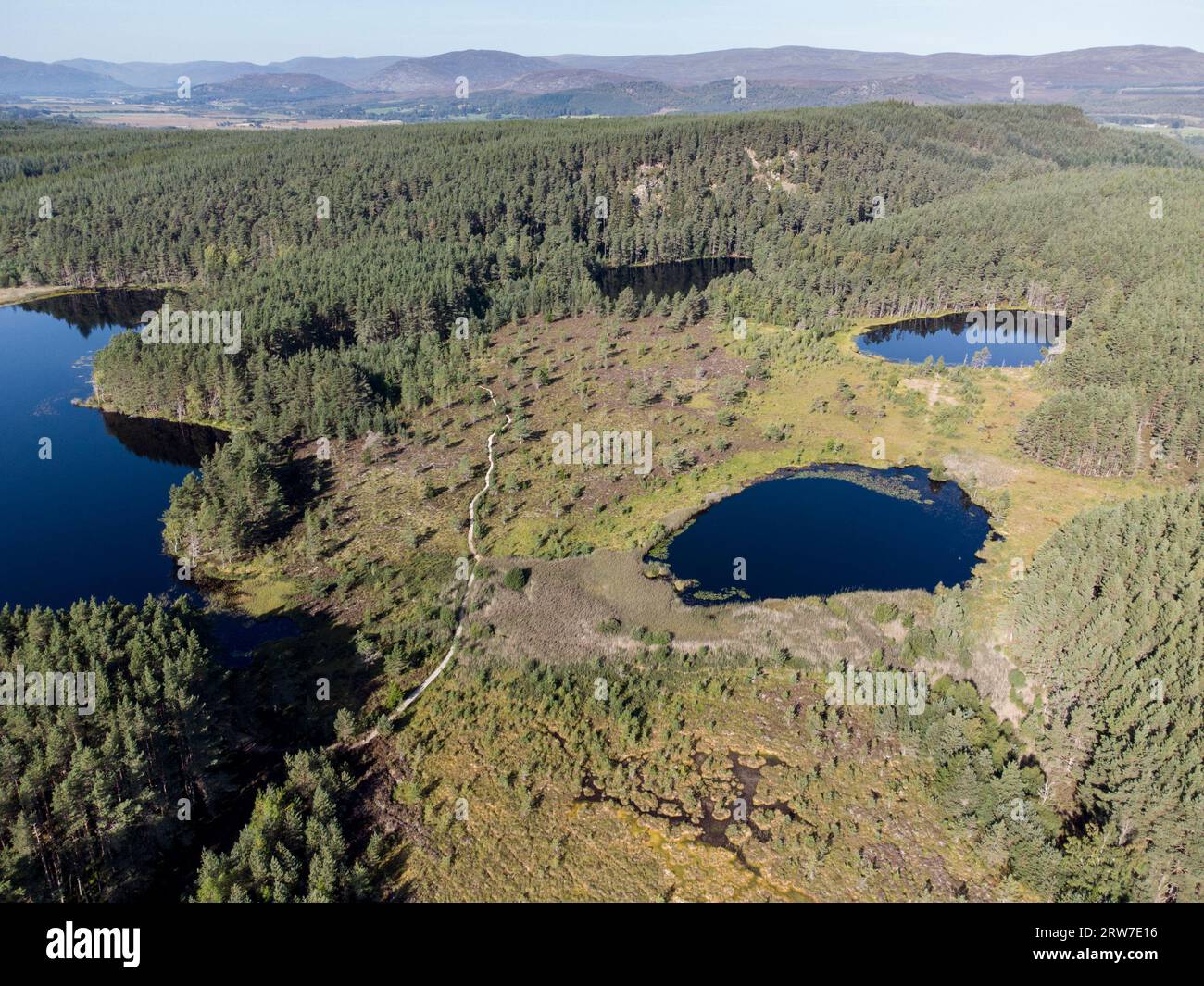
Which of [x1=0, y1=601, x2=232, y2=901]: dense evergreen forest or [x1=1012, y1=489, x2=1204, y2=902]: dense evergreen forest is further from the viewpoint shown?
[x1=1012, y1=489, x2=1204, y2=902]: dense evergreen forest

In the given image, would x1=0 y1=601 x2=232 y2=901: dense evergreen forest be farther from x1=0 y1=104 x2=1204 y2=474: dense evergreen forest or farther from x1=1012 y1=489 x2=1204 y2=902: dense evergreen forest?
x1=0 y1=104 x2=1204 y2=474: dense evergreen forest

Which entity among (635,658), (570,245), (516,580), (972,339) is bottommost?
(635,658)

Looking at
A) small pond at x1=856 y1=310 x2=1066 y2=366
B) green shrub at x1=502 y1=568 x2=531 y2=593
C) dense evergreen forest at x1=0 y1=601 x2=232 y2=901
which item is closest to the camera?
dense evergreen forest at x1=0 y1=601 x2=232 y2=901

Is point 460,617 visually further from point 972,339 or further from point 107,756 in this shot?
point 972,339

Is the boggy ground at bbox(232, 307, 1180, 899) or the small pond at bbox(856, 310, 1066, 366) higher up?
the small pond at bbox(856, 310, 1066, 366)

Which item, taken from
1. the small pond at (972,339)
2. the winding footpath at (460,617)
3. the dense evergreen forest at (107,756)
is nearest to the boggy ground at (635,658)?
the winding footpath at (460,617)

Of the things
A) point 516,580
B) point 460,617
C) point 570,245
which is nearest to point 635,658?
point 516,580

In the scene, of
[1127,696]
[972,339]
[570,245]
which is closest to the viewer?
[1127,696]

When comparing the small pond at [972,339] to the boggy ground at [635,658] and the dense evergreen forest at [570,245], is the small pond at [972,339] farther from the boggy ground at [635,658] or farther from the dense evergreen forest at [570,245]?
the boggy ground at [635,658]

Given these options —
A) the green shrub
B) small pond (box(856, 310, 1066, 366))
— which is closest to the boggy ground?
the green shrub
